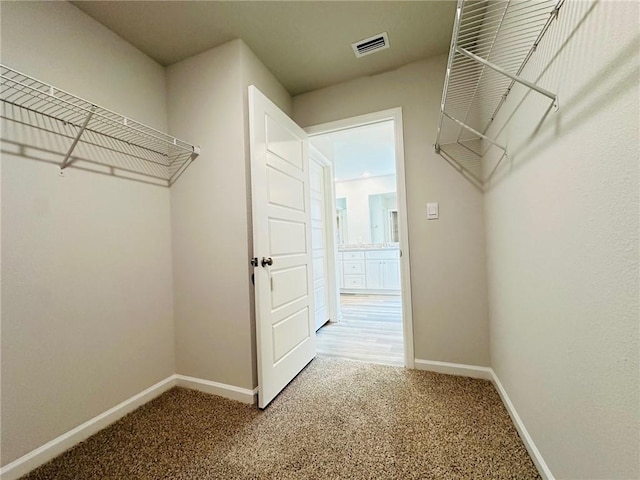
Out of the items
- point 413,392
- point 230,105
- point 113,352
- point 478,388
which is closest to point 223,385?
point 113,352

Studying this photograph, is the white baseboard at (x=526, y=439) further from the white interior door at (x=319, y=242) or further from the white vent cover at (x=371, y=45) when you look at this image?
the white vent cover at (x=371, y=45)

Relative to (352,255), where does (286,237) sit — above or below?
above

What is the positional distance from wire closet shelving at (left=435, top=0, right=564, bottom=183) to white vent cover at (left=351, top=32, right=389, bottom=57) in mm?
485

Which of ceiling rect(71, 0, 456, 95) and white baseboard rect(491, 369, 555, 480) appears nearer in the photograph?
white baseboard rect(491, 369, 555, 480)

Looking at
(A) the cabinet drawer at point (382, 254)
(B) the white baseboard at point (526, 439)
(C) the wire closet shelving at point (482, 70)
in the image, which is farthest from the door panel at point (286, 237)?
(A) the cabinet drawer at point (382, 254)

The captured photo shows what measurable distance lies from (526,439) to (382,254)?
406cm

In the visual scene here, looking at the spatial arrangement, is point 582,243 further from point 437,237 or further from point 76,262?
point 76,262

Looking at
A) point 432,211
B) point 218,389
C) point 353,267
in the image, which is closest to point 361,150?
point 353,267

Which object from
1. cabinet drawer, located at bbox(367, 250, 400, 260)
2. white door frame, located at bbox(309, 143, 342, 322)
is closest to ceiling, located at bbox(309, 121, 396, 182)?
white door frame, located at bbox(309, 143, 342, 322)

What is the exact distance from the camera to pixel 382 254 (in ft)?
17.0

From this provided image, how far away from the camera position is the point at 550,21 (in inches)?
32.8

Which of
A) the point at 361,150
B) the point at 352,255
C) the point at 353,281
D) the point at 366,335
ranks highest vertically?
the point at 361,150

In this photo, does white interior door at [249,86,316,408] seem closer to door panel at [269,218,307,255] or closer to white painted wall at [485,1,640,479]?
door panel at [269,218,307,255]

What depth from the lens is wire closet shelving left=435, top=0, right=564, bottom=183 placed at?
96 centimetres
